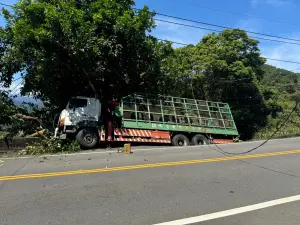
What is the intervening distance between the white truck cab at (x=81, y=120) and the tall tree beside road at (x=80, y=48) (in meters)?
1.49

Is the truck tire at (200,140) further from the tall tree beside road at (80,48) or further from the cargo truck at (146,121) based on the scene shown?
the tall tree beside road at (80,48)

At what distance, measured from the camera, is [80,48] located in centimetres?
1316

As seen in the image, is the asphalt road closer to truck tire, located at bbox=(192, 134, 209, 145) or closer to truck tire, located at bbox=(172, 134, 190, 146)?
truck tire, located at bbox=(172, 134, 190, 146)

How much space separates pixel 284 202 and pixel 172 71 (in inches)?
483

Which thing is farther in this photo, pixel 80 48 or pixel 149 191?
pixel 80 48

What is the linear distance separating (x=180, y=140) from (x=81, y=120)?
5449mm

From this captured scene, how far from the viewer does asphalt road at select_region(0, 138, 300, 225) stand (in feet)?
16.0

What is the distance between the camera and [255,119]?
29.4 m

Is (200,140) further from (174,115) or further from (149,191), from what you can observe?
(149,191)

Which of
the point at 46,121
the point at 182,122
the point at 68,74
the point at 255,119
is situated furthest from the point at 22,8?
the point at 255,119

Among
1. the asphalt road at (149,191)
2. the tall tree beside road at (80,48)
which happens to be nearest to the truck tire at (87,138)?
the tall tree beside road at (80,48)

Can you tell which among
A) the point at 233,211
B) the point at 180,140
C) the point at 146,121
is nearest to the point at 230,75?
the point at 180,140

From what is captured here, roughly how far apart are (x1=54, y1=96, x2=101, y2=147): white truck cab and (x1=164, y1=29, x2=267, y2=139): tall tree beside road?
36.3 feet

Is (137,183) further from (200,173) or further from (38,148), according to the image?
(38,148)
